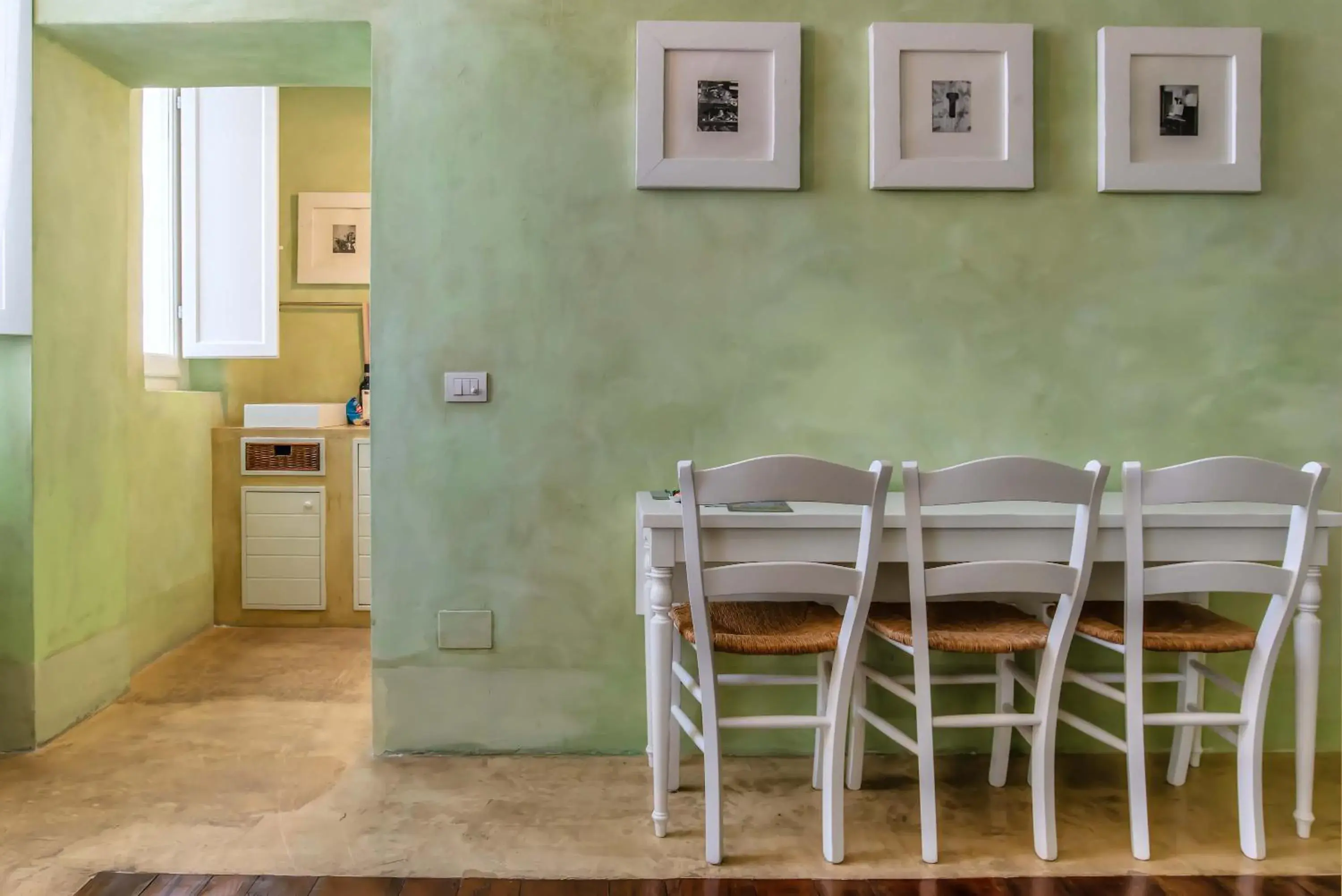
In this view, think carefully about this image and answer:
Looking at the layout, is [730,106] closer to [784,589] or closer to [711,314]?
[711,314]

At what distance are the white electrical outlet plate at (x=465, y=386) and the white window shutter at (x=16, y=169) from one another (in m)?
1.16

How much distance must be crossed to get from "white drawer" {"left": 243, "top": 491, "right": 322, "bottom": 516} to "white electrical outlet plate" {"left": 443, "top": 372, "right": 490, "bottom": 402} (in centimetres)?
166

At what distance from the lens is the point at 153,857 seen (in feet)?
6.96

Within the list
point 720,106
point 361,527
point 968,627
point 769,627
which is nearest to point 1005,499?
point 968,627

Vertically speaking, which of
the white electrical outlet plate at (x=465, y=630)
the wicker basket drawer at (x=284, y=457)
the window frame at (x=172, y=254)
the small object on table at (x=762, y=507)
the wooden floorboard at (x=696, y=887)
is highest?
the window frame at (x=172, y=254)

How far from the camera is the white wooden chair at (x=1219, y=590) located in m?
2.11

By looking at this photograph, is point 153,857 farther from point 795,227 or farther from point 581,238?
point 795,227

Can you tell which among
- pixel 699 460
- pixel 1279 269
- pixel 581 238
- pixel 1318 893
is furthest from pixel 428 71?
pixel 1318 893

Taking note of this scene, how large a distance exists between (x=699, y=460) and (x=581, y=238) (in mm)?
693

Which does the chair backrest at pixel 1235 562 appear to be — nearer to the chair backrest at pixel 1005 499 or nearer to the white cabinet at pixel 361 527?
the chair backrest at pixel 1005 499

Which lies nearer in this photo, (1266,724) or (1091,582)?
(1091,582)

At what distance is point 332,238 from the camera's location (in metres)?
4.66

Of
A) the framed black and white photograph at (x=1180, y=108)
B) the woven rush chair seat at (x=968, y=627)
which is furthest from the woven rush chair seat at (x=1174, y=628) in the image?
the framed black and white photograph at (x=1180, y=108)

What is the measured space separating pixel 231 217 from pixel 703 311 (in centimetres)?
209
